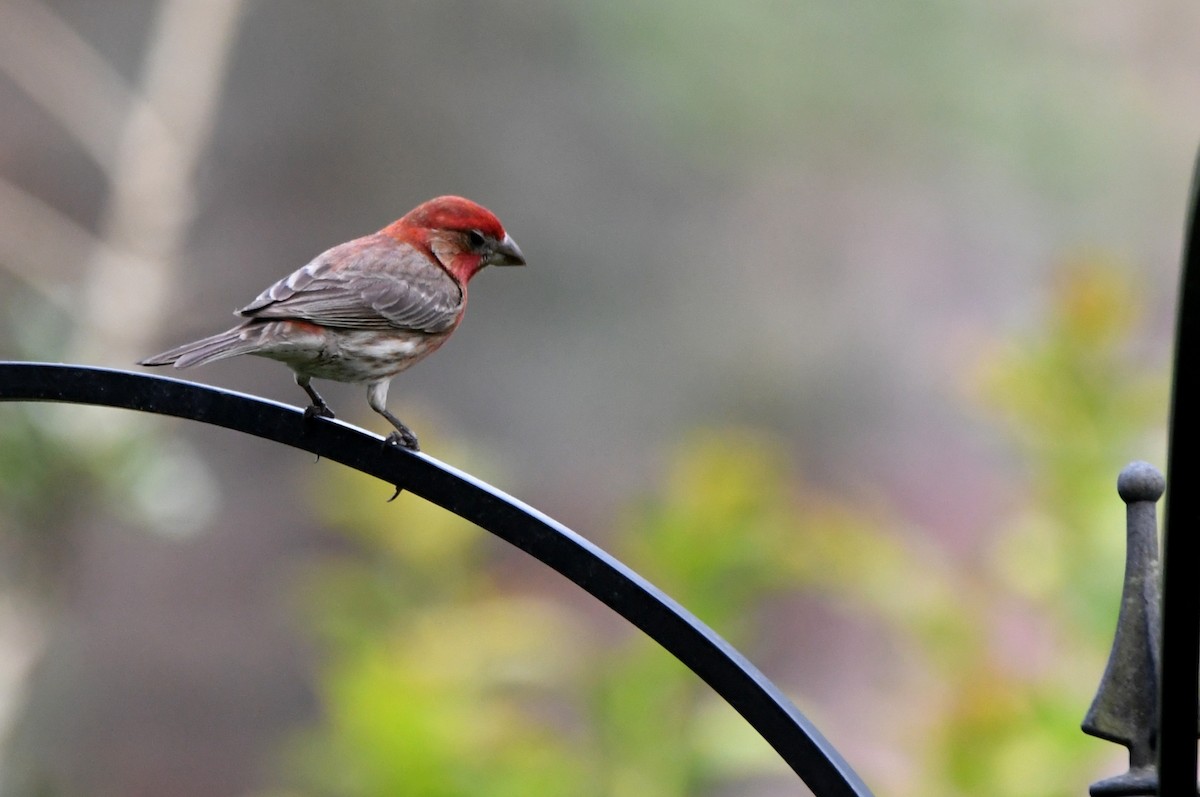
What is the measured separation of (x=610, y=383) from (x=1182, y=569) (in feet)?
16.4

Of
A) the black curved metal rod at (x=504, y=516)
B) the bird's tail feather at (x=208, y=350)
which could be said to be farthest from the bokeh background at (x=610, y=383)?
the black curved metal rod at (x=504, y=516)

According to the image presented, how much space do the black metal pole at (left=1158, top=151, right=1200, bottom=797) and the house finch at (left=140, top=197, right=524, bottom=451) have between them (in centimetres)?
115

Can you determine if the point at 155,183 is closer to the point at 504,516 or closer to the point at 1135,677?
the point at 504,516

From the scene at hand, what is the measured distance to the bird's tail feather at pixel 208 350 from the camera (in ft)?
5.05

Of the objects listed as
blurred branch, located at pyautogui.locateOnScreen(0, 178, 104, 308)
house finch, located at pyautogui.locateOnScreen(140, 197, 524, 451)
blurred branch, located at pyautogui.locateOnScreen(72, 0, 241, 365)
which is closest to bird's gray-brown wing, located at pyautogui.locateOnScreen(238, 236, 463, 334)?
house finch, located at pyautogui.locateOnScreen(140, 197, 524, 451)

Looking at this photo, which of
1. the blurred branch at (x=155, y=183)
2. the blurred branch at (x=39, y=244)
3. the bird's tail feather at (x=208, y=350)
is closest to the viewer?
the bird's tail feather at (x=208, y=350)

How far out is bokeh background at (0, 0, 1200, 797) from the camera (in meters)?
2.58

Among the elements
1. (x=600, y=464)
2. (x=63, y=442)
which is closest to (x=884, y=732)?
(x=63, y=442)

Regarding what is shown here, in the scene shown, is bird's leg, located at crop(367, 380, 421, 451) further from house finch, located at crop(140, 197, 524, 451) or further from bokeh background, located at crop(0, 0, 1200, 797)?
bokeh background, located at crop(0, 0, 1200, 797)

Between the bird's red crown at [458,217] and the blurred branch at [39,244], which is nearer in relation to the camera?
the bird's red crown at [458,217]

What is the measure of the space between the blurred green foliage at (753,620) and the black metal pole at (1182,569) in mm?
Answer: 1555

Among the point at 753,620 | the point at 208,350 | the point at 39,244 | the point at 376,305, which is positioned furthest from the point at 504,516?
the point at 39,244

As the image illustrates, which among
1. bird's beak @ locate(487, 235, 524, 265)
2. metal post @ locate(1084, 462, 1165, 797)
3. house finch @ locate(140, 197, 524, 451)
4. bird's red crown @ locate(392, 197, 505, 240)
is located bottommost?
metal post @ locate(1084, 462, 1165, 797)

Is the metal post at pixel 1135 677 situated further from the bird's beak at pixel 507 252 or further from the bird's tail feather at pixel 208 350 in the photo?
the bird's beak at pixel 507 252
